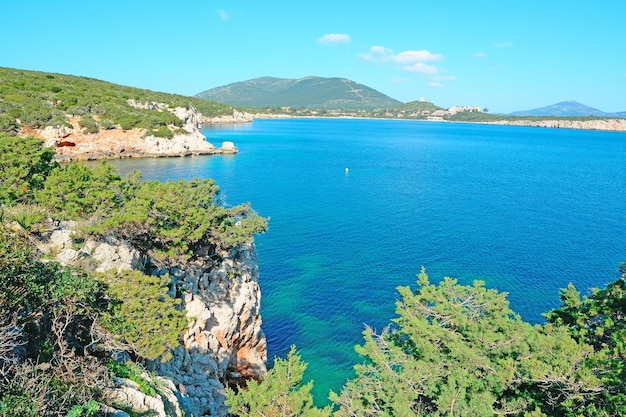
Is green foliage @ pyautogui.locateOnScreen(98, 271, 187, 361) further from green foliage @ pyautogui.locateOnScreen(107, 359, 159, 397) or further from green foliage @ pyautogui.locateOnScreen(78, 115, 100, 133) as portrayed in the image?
green foliage @ pyautogui.locateOnScreen(78, 115, 100, 133)

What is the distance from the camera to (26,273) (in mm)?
9453

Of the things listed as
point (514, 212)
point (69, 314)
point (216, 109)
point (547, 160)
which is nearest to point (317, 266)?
point (69, 314)

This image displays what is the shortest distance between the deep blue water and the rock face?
3.59 meters

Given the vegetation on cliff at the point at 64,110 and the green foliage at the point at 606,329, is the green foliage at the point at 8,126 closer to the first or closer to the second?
the vegetation on cliff at the point at 64,110

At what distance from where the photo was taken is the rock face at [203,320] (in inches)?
547

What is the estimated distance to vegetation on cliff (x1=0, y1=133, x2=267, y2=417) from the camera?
8.34 metres

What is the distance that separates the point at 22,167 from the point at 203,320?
12.1 meters

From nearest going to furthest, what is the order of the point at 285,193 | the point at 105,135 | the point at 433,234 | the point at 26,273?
the point at 26,273
the point at 433,234
the point at 285,193
the point at 105,135

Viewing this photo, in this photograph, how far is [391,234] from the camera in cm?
4159

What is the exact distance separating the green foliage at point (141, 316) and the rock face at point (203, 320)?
1.39 metres

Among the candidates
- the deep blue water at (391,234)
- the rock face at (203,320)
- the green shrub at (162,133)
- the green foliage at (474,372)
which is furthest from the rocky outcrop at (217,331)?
the green shrub at (162,133)

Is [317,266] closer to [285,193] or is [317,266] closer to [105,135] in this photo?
[285,193]

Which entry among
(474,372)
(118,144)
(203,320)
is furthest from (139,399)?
(118,144)

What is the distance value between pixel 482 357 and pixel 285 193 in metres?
45.0
